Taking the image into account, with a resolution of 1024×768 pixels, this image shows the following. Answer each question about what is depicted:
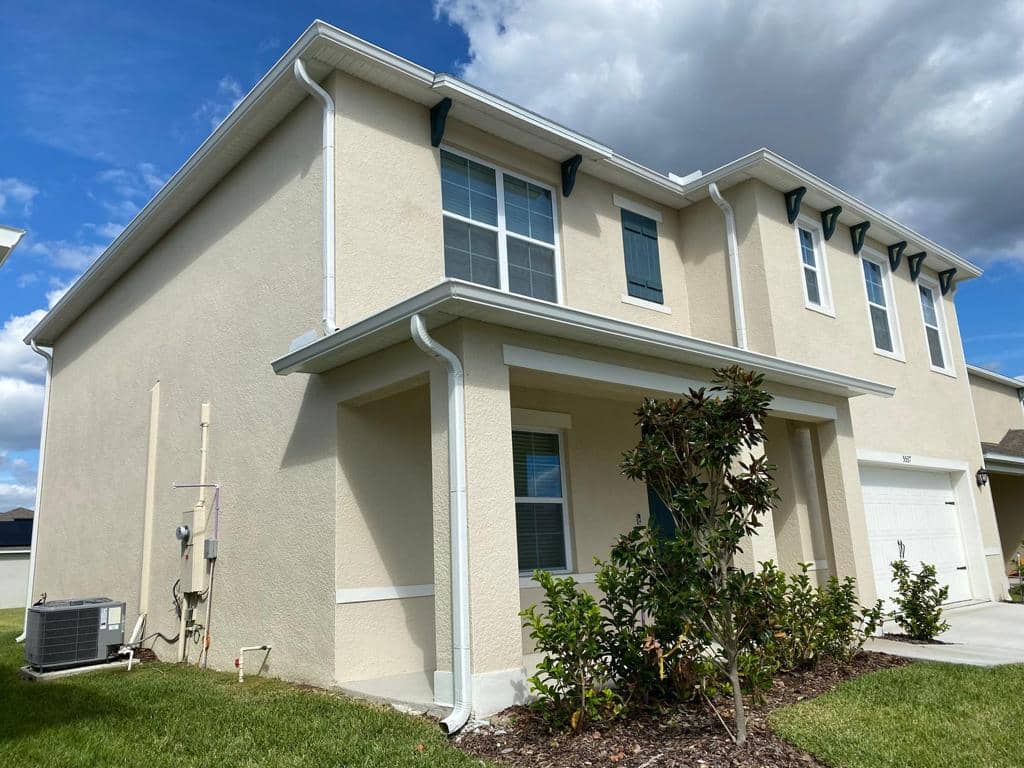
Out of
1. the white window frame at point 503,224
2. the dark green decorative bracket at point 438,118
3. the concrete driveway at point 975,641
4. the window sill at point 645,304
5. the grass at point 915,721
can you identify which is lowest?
the grass at point 915,721

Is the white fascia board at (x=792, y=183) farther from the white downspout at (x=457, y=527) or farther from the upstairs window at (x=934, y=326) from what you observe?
the white downspout at (x=457, y=527)

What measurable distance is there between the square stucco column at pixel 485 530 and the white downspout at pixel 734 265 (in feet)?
19.0

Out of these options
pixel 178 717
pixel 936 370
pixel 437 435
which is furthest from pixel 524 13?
pixel 936 370

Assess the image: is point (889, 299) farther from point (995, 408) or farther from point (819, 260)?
point (995, 408)

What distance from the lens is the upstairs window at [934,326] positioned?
49.9 ft

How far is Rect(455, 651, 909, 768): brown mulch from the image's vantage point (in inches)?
192

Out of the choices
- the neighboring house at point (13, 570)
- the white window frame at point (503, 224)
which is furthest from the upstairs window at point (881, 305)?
the neighboring house at point (13, 570)

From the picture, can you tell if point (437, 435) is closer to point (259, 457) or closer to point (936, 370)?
point (259, 457)

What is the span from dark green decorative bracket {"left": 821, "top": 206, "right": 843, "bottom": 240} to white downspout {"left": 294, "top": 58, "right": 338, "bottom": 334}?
328 inches

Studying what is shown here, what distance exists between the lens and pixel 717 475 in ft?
18.0

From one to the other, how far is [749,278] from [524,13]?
15.9 feet

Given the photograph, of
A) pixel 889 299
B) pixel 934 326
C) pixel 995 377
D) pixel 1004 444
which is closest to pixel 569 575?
pixel 889 299

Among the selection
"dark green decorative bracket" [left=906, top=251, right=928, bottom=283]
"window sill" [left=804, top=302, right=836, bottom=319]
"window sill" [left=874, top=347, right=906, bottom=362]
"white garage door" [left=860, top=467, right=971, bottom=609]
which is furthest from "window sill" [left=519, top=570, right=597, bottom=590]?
"dark green decorative bracket" [left=906, top=251, right=928, bottom=283]

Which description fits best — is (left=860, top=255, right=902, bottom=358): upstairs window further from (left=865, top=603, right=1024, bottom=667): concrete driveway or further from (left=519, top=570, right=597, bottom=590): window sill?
(left=519, top=570, right=597, bottom=590): window sill
